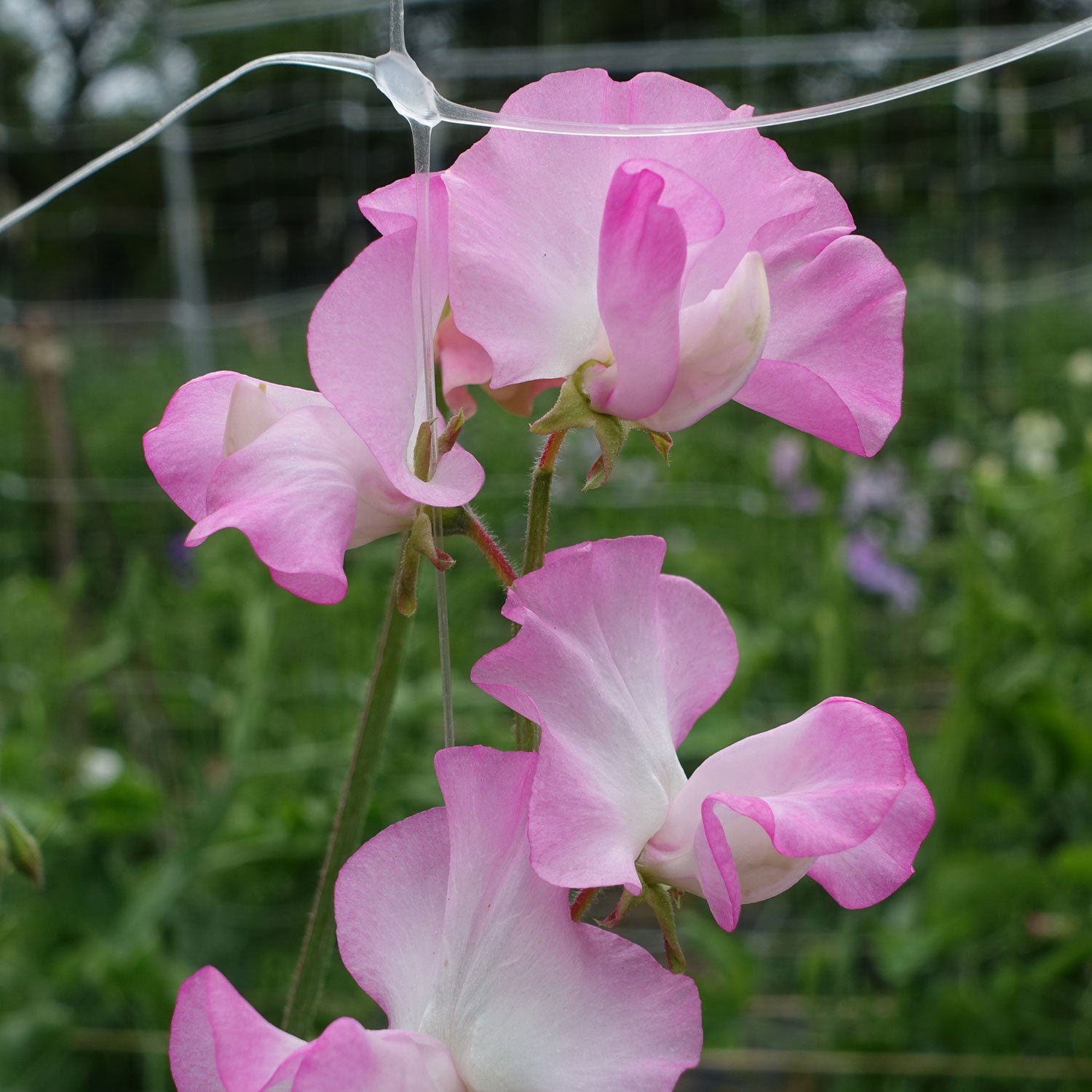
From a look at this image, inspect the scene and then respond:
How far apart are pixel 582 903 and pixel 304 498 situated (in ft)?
0.35

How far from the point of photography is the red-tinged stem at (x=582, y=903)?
0.26 meters

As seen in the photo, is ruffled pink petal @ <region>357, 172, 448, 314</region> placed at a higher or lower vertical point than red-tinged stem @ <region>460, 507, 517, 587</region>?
higher

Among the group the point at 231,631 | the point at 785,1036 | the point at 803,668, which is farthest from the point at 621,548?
the point at 803,668

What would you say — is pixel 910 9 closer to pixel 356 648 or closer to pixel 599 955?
pixel 356 648

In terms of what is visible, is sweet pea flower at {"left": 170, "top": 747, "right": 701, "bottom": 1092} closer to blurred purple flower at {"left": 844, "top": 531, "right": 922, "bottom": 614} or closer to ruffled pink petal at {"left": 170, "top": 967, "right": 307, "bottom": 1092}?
ruffled pink petal at {"left": 170, "top": 967, "right": 307, "bottom": 1092}

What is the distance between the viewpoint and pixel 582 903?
268mm

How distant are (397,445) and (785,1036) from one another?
1.18 metres

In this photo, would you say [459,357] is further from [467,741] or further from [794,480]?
[794,480]

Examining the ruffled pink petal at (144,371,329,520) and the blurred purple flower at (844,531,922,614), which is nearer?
the ruffled pink petal at (144,371,329,520)

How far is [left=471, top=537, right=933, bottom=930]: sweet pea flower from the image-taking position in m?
0.25

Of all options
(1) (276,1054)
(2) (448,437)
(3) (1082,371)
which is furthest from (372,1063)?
(3) (1082,371)

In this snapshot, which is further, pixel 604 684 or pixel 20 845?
pixel 20 845

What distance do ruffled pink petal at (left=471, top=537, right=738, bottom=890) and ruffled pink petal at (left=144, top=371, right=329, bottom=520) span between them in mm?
78

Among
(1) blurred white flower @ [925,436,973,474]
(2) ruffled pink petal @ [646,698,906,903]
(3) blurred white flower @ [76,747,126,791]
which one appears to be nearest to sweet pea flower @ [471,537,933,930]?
(2) ruffled pink petal @ [646,698,906,903]
